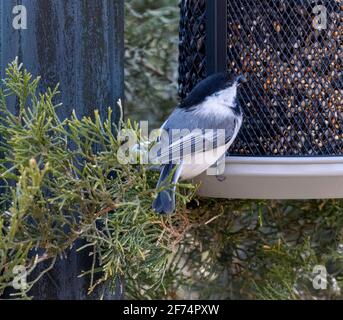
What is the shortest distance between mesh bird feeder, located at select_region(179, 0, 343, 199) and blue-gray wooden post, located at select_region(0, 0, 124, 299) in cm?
23

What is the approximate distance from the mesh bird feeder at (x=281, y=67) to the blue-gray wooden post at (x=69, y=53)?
234 mm

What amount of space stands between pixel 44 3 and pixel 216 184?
0.55 m

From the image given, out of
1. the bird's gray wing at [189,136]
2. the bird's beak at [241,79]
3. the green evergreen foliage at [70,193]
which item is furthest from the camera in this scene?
the bird's beak at [241,79]

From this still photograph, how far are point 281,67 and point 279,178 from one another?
0.28 meters

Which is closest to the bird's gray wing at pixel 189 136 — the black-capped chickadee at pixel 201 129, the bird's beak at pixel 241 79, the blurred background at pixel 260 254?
the black-capped chickadee at pixel 201 129

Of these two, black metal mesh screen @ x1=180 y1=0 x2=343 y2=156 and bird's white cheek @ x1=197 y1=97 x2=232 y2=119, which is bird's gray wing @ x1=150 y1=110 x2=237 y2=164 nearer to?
bird's white cheek @ x1=197 y1=97 x2=232 y2=119

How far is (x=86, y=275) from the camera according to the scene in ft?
6.83

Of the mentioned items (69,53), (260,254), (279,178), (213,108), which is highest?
(69,53)

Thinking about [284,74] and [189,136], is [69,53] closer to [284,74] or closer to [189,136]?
[189,136]

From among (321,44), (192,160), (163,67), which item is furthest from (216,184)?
(163,67)

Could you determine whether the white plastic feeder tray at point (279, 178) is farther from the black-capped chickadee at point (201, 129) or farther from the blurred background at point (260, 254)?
the blurred background at point (260, 254)

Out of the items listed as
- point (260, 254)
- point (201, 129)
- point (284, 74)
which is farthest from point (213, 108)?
point (260, 254)

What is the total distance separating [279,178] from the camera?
79.2 inches

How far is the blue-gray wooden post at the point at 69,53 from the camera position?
203 cm
